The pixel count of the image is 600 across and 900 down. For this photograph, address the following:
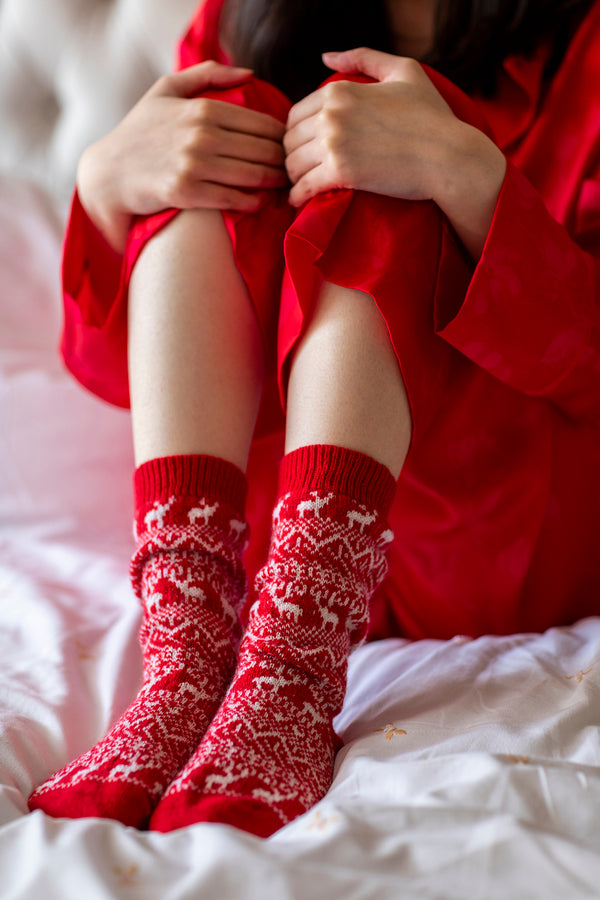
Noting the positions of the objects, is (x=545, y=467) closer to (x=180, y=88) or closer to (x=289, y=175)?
Result: (x=289, y=175)

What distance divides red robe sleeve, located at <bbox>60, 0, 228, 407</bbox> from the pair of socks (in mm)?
201

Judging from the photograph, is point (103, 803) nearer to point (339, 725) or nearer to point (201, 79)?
point (339, 725)

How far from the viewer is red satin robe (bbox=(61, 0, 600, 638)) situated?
0.58 m

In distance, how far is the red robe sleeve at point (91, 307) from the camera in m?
0.75

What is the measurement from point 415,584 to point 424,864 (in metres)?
0.35

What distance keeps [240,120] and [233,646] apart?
432 millimetres

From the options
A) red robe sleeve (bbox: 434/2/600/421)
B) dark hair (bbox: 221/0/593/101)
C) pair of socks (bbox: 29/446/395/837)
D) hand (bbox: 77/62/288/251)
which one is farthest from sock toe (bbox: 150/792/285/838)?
dark hair (bbox: 221/0/593/101)

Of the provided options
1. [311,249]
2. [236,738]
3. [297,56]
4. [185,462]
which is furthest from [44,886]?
A: [297,56]

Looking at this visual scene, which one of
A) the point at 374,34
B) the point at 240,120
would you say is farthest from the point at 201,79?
the point at 374,34

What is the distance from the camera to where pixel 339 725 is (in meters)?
0.60

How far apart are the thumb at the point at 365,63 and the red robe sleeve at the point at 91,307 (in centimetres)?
27

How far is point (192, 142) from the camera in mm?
663

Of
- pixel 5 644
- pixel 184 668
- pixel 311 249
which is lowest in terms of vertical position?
pixel 5 644

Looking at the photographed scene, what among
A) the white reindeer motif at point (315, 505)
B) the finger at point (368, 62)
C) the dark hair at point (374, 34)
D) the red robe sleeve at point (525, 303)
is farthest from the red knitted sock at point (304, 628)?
the dark hair at point (374, 34)
